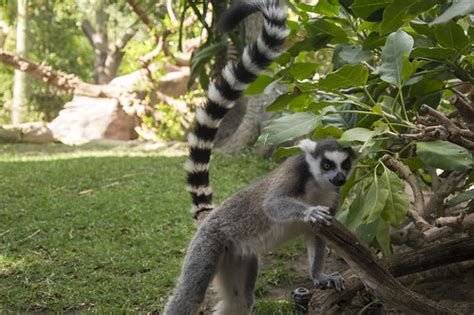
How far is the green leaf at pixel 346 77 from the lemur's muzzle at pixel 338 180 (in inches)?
26.3

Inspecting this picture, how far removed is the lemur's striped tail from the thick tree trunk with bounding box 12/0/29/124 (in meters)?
15.7

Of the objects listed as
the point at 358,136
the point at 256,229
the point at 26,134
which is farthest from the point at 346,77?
the point at 26,134

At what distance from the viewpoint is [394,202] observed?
7.85 feet

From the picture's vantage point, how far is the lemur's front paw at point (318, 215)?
2529 mm

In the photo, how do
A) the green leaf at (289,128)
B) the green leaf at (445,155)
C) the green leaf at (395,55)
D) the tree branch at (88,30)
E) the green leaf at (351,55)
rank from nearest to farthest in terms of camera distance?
the green leaf at (445,155) → the green leaf at (395,55) → the green leaf at (289,128) → the green leaf at (351,55) → the tree branch at (88,30)

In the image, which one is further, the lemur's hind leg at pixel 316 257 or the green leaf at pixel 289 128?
the lemur's hind leg at pixel 316 257

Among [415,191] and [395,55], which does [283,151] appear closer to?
[415,191]

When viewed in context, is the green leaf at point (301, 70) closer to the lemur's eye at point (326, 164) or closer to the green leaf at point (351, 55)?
the green leaf at point (351, 55)

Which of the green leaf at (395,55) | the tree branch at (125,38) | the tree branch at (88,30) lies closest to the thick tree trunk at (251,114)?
the green leaf at (395,55)

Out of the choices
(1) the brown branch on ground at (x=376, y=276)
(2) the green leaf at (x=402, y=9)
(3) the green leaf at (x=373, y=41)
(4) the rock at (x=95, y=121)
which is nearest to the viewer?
(2) the green leaf at (x=402, y=9)

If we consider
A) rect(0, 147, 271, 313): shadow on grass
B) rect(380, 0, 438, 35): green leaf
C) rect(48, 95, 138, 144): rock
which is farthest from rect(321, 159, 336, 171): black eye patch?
rect(48, 95, 138, 144): rock

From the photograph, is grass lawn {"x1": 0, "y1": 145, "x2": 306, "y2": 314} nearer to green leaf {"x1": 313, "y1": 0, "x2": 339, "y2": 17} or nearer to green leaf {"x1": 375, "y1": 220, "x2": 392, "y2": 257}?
green leaf {"x1": 375, "y1": 220, "x2": 392, "y2": 257}

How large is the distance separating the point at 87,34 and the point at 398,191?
23.2 m

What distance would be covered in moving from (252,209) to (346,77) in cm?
109
